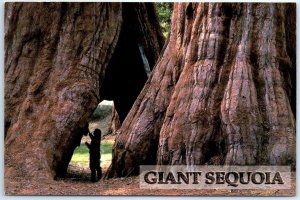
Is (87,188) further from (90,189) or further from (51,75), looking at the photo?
(51,75)

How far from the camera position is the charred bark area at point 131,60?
858cm

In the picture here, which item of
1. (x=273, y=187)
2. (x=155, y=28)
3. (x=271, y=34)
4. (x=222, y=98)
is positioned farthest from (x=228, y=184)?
(x=155, y=28)

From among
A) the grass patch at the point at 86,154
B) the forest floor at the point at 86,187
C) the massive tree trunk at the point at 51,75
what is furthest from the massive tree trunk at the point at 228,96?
the massive tree trunk at the point at 51,75

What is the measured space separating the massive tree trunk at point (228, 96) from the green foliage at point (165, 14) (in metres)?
0.20

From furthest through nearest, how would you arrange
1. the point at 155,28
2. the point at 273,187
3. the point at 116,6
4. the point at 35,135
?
the point at 155,28 → the point at 116,6 → the point at 35,135 → the point at 273,187

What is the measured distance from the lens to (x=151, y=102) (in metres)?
7.43

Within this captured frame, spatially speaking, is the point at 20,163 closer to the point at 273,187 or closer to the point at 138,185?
the point at 138,185

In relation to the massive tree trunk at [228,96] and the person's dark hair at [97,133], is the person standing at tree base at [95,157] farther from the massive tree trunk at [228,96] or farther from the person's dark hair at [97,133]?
the massive tree trunk at [228,96]

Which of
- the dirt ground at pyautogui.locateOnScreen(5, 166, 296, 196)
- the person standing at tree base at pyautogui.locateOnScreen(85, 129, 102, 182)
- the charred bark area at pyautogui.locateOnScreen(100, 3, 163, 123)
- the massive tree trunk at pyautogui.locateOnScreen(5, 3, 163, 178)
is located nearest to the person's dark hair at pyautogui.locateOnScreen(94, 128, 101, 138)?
the person standing at tree base at pyautogui.locateOnScreen(85, 129, 102, 182)

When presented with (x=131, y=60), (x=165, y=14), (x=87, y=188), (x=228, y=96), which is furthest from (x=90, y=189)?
(x=131, y=60)

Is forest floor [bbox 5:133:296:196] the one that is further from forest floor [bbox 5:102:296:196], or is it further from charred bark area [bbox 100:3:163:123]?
charred bark area [bbox 100:3:163:123]

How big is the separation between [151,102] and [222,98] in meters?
0.83

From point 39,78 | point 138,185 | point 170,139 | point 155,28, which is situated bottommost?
point 138,185

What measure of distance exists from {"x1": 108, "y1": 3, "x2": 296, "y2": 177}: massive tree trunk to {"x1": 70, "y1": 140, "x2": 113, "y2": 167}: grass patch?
0.12m
